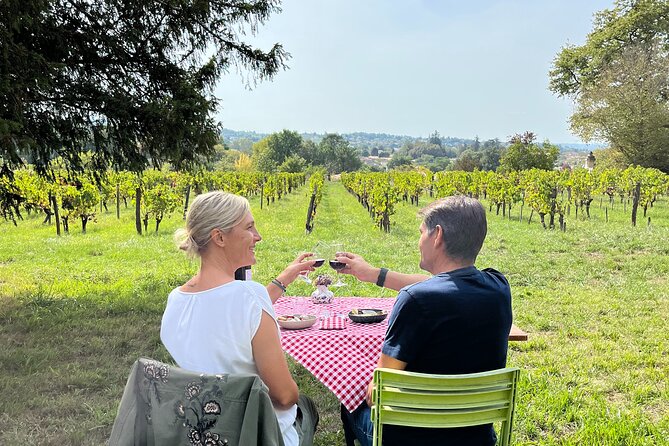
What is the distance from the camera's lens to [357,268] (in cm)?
257

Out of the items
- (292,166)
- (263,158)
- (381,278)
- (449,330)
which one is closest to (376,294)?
(381,278)

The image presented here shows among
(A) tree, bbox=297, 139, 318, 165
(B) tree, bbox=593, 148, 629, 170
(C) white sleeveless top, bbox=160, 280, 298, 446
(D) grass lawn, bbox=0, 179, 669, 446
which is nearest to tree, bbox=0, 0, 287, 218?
(D) grass lawn, bbox=0, 179, 669, 446

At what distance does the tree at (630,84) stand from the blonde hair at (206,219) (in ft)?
110

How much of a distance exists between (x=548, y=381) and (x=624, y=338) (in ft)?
5.39

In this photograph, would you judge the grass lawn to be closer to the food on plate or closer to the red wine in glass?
the food on plate

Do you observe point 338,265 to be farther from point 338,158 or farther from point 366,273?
point 338,158

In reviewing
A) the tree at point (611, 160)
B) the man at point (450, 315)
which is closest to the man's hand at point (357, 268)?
the man at point (450, 315)

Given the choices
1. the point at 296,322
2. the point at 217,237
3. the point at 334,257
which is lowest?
the point at 296,322

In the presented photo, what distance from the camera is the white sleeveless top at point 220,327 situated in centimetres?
177

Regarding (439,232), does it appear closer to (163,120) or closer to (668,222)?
(163,120)

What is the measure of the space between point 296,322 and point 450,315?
874 mm

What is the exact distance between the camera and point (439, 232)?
199cm

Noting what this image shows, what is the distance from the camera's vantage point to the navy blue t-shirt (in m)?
1.81

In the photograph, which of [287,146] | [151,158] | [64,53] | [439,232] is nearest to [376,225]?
[151,158]
